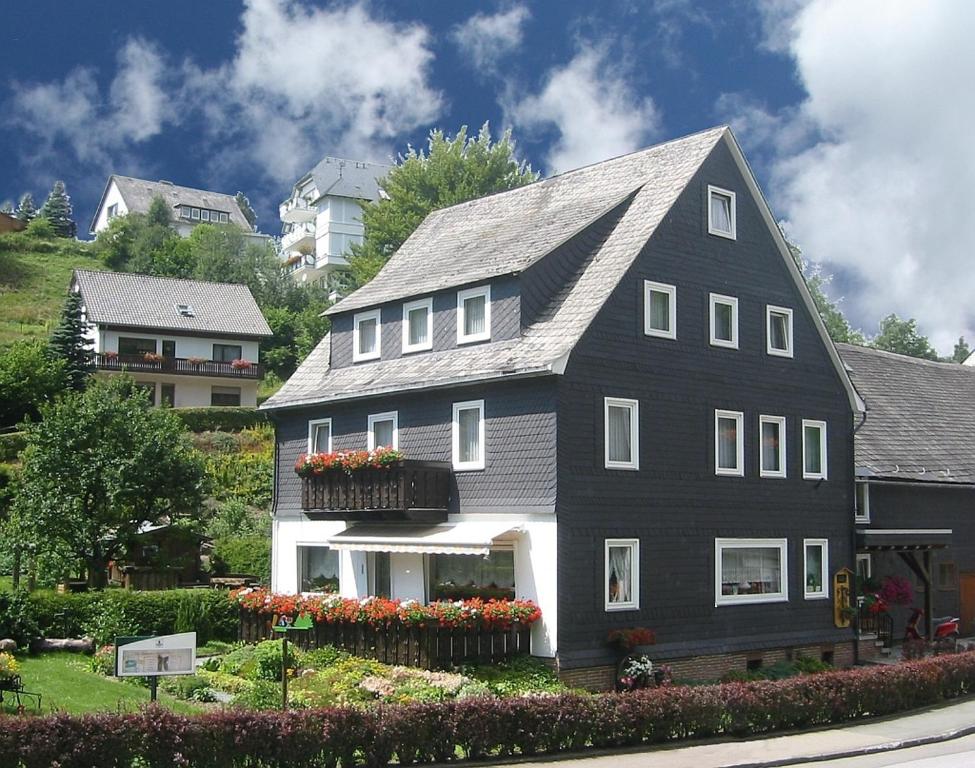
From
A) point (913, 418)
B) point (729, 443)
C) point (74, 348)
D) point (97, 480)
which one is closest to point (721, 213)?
point (729, 443)

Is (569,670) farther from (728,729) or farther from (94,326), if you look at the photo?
(94,326)

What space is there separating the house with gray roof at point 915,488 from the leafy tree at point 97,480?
20274 mm

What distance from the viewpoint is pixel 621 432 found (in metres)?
28.2

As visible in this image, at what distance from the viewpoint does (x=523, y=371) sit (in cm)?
2678

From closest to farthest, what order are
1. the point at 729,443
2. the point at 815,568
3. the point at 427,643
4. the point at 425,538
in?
1. the point at 427,643
2. the point at 425,538
3. the point at 729,443
4. the point at 815,568

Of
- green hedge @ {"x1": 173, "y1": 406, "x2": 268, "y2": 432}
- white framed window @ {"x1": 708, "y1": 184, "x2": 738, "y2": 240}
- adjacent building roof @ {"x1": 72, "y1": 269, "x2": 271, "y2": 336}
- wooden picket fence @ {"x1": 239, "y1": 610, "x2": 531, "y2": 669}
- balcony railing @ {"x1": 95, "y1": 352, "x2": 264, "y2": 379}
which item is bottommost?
wooden picket fence @ {"x1": 239, "y1": 610, "x2": 531, "y2": 669}

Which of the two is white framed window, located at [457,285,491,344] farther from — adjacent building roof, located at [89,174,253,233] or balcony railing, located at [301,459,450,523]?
adjacent building roof, located at [89,174,253,233]

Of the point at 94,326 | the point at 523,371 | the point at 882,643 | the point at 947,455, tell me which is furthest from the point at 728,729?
the point at 94,326

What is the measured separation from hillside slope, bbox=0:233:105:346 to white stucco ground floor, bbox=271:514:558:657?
180ft

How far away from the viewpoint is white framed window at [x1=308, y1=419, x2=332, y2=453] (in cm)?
3331

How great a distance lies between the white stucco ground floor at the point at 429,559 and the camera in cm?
2647

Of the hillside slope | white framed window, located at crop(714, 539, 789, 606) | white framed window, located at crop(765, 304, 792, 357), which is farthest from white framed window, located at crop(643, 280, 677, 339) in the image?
the hillside slope

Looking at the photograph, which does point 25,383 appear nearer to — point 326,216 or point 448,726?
point 448,726

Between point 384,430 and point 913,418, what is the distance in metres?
19.5
